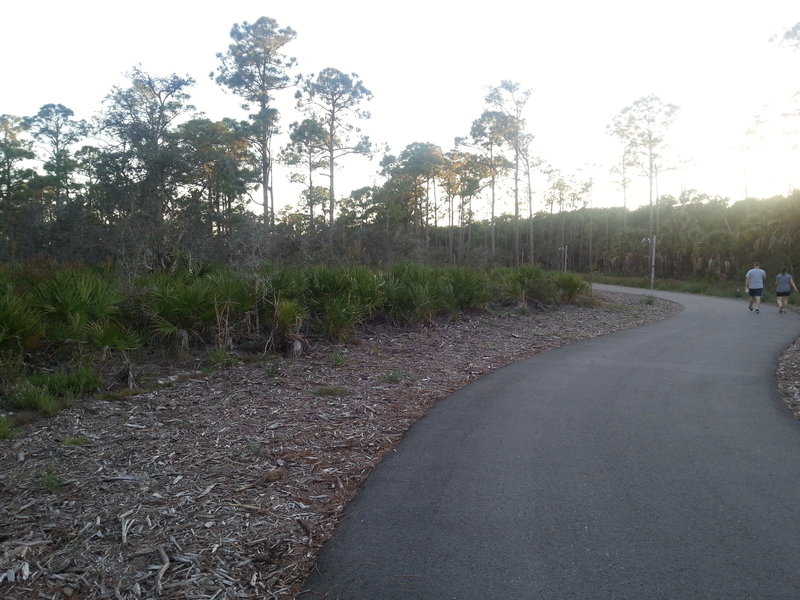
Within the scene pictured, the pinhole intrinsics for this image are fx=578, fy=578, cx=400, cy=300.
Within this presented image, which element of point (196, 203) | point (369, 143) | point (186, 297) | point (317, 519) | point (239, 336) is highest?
point (369, 143)

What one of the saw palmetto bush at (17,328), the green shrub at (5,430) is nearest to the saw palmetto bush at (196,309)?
the saw palmetto bush at (17,328)

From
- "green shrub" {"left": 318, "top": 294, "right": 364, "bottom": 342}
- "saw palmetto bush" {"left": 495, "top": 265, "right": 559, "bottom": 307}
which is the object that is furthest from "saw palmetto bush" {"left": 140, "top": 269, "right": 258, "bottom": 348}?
"saw palmetto bush" {"left": 495, "top": 265, "right": 559, "bottom": 307}

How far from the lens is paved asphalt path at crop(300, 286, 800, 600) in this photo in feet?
11.1

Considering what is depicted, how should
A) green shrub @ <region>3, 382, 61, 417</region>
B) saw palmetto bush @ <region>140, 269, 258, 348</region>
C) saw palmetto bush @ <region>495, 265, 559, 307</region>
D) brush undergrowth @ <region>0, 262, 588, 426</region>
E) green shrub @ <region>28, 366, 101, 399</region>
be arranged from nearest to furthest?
green shrub @ <region>3, 382, 61, 417</region> < green shrub @ <region>28, 366, 101, 399</region> < brush undergrowth @ <region>0, 262, 588, 426</region> < saw palmetto bush @ <region>140, 269, 258, 348</region> < saw palmetto bush @ <region>495, 265, 559, 307</region>

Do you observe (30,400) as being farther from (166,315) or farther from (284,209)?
(284,209)

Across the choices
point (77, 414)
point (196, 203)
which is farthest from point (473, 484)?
point (196, 203)

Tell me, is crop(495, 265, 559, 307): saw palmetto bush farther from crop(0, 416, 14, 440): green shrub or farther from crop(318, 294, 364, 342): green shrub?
crop(0, 416, 14, 440): green shrub

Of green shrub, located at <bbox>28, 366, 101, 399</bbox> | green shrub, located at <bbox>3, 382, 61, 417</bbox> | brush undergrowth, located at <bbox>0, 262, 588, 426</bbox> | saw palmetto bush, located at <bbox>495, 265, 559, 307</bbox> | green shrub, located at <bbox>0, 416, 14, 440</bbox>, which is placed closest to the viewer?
green shrub, located at <bbox>0, 416, 14, 440</bbox>

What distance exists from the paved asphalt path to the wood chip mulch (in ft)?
1.25

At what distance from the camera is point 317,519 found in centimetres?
427

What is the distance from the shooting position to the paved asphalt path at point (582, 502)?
11.1 ft

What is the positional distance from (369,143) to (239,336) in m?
27.5

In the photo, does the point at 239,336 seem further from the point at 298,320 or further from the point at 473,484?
the point at 473,484

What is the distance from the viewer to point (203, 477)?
4824 mm
